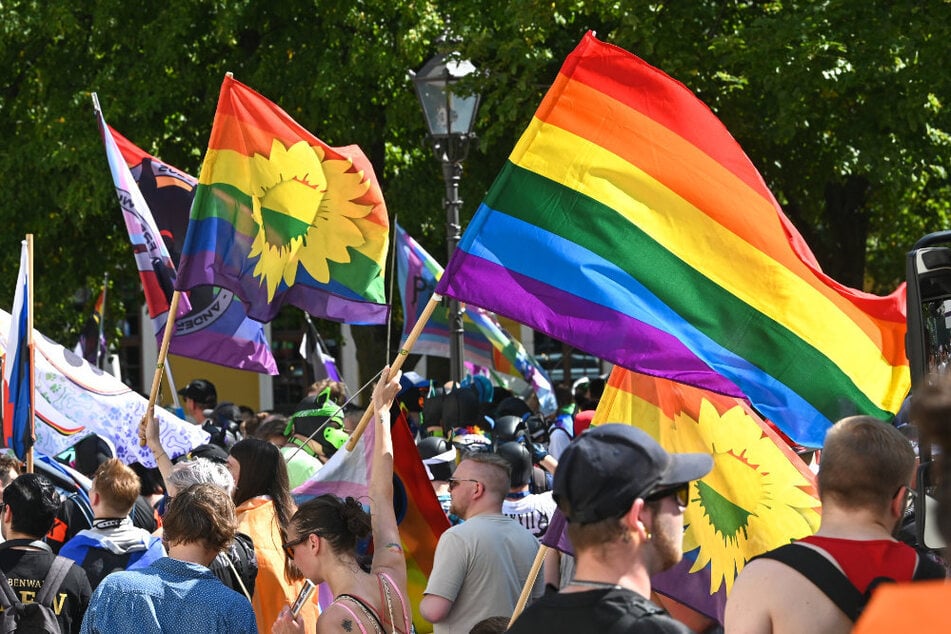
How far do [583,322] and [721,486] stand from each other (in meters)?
0.76

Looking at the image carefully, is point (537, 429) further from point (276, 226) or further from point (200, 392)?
point (276, 226)

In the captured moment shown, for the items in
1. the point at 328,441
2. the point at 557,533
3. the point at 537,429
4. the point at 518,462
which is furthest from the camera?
the point at 537,429

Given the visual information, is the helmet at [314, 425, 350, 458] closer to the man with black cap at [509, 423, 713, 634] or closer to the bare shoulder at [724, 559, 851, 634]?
the bare shoulder at [724, 559, 851, 634]

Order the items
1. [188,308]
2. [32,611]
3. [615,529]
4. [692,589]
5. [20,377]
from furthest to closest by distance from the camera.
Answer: [188,308], [20,377], [32,611], [692,589], [615,529]

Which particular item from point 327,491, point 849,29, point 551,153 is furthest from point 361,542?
point 849,29

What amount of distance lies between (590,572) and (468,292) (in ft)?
7.24

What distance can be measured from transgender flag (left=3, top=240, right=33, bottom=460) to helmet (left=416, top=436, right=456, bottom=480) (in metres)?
2.15

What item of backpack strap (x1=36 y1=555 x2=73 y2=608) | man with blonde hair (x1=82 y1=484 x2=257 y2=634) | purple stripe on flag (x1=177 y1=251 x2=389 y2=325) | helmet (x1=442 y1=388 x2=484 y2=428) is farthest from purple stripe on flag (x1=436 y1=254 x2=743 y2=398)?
helmet (x1=442 y1=388 x2=484 y2=428)

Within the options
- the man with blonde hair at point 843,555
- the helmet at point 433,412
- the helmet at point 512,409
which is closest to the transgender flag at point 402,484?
the man with blonde hair at point 843,555

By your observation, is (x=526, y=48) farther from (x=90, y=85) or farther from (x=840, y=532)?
(x=840, y=532)

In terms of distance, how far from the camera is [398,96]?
1714 centimetres

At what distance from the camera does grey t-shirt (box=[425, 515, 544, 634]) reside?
546cm

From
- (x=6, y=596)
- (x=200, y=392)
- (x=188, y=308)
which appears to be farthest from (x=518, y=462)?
(x=200, y=392)

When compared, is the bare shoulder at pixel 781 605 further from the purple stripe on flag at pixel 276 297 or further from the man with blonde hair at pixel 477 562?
the purple stripe on flag at pixel 276 297
